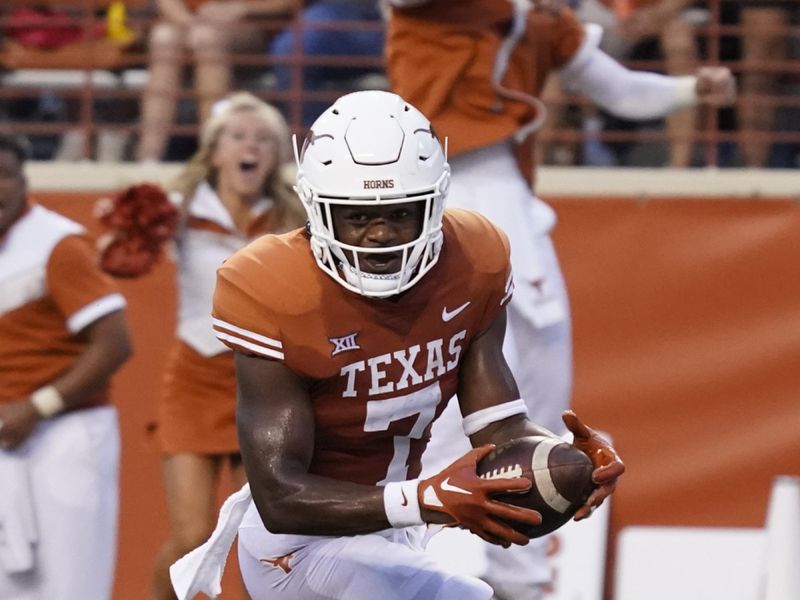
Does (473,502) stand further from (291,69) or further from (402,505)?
(291,69)

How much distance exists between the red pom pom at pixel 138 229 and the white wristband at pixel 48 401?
1.85 ft

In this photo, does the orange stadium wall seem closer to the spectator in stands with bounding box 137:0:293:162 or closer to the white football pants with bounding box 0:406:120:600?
the spectator in stands with bounding box 137:0:293:162

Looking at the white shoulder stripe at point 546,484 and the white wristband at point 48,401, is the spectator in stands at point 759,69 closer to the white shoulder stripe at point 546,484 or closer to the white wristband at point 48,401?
the white wristband at point 48,401

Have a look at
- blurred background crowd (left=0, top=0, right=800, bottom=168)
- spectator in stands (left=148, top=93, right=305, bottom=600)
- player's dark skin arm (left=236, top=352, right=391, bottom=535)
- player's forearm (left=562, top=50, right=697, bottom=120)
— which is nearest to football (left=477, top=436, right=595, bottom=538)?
player's dark skin arm (left=236, top=352, right=391, bottom=535)

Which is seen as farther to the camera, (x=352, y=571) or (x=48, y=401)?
(x=48, y=401)

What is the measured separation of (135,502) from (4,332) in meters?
1.31

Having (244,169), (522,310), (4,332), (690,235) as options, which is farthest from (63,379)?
(690,235)

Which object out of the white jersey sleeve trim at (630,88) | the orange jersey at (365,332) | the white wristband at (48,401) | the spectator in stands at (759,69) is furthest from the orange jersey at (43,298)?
the spectator in stands at (759,69)

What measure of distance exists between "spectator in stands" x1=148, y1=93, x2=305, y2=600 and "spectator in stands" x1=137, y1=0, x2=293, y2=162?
109 cm

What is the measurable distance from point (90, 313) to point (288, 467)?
1.95 m

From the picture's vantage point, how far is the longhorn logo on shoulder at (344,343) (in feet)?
11.7

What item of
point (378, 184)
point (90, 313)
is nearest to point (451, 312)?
point (378, 184)

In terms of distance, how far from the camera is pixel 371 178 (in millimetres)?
3512

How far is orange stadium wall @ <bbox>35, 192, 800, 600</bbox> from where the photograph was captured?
20.9 ft
